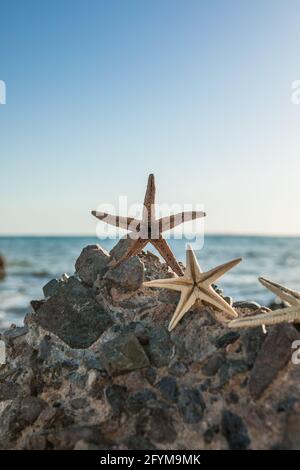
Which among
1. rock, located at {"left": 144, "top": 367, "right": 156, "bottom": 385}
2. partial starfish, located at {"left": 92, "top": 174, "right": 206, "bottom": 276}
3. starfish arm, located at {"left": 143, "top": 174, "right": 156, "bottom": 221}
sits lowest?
rock, located at {"left": 144, "top": 367, "right": 156, "bottom": 385}

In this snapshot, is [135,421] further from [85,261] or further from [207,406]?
[85,261]

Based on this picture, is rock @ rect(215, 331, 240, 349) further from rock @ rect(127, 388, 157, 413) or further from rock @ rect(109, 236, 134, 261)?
rock @ rect(109, 236, 134, 261)

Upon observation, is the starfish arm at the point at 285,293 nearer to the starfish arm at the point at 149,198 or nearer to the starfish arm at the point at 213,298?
the starfish arm at the point at 213,298

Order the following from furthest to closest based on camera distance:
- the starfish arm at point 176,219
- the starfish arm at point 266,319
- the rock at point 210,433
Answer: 1. the starfish arm at point 176,219
2. the starfish arm at point 266,319
3. the rock at point 210,433

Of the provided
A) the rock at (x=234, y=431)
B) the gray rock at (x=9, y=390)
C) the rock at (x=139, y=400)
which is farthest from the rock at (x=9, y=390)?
the rock at (x=234, y=431)

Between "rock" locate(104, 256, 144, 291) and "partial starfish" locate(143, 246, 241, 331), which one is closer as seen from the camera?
"partial starfish" locate(143, 246, 241, 331)

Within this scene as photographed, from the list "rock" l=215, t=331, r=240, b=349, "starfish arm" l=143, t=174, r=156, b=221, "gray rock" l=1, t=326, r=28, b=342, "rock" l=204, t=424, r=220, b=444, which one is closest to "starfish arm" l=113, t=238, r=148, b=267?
"starfish arm" l=143, t=174, r=156, b=221

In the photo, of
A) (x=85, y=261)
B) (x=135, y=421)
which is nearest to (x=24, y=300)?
(x=85, y=261)
